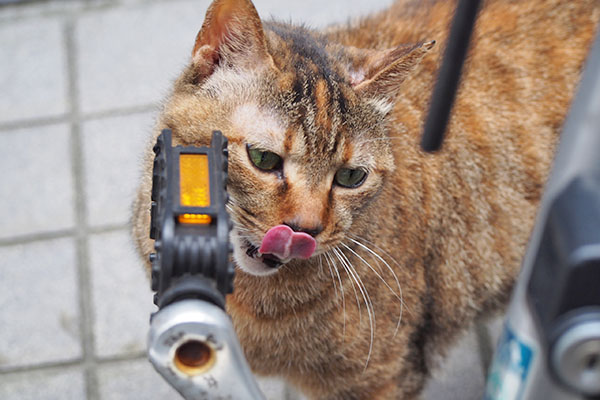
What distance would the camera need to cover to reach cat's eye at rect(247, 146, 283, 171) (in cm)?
145

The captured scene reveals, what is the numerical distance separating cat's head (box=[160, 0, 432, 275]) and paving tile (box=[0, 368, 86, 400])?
46.5 inches

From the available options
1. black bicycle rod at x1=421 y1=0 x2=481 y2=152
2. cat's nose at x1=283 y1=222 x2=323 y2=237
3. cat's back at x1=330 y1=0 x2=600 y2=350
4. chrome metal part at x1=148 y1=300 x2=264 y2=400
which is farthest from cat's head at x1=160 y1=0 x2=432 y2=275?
black bicycle rod at x1=421 y1=0 x2=481 y2=152

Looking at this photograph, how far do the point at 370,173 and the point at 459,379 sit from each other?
1146 millimetres

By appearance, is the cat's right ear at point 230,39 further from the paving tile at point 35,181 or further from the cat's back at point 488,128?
the paving tile at point 35,181

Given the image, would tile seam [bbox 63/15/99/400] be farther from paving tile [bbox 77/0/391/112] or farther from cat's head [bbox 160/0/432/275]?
cat's head [bbox 160/0/432/275]

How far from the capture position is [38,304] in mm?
2600

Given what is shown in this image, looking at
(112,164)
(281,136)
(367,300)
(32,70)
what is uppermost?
(32,70)

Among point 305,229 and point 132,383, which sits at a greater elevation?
point 305,229

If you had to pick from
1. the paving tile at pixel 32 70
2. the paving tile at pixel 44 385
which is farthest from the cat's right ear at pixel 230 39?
the paving tile at pixel 32 70

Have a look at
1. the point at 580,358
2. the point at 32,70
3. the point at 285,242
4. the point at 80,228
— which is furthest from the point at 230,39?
the point at 32,70

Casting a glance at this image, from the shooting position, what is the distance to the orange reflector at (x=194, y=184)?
94 centimetres

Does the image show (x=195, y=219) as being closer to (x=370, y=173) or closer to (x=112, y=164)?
(x=370, y=173)

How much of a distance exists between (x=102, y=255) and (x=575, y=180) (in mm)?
2153

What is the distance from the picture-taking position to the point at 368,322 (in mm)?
1814
